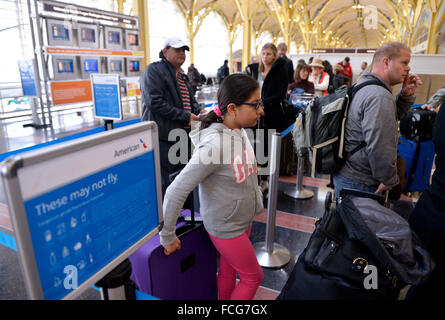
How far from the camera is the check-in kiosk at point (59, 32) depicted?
743 centimetres

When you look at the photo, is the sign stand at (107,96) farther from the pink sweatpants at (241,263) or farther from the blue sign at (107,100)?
the pink sweatpants at (241,263)

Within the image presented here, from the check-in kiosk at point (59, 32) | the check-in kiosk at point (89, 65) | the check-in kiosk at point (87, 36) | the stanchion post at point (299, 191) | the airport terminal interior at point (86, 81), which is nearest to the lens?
the airport terminal interior at point (86, 81)

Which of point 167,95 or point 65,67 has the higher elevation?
point 65,67

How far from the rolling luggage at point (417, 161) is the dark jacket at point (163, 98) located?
3.12 metres

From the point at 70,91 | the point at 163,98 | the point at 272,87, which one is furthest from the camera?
the point at 70,91

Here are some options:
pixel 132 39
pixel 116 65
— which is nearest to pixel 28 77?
pixel 116 65

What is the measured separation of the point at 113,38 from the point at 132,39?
742 mm

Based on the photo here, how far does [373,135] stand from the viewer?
2.07 metres

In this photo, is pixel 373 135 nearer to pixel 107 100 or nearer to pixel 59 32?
pixel 107 100

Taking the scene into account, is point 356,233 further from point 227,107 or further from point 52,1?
point 52,1

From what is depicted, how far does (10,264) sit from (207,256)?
214 centimetres

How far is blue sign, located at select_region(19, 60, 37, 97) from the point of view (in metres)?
7.69

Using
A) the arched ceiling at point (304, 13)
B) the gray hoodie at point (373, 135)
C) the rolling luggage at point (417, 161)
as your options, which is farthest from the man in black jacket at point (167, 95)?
the arched ceiling at point (304, 13)
